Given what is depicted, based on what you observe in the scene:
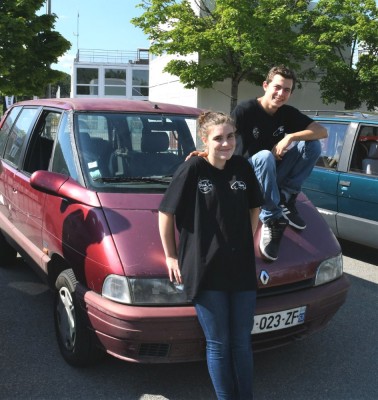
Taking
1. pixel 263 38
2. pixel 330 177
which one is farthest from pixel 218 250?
pixel 263 38

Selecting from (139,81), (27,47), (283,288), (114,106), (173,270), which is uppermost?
(139,81)

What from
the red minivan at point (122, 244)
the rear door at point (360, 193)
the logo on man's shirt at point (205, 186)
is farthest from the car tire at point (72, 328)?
the rear door at point (360, 193)

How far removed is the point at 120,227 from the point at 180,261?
0.55 m

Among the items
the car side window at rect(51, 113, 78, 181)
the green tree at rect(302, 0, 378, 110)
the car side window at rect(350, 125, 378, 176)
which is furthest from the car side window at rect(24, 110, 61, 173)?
the green tree at rect(302, 0, 378, 110)

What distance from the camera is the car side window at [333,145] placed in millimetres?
6094

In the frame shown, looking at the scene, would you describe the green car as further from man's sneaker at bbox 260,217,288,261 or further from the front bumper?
the front bumper

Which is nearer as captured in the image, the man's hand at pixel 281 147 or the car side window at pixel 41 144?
the man's hand at pixel 281 147

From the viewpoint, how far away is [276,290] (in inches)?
114

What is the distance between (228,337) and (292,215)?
4.09 feet

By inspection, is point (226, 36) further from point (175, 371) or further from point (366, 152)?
point (175, 371)

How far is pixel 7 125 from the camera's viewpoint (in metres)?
5.14

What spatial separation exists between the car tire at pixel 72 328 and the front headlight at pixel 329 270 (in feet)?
→ 4.85

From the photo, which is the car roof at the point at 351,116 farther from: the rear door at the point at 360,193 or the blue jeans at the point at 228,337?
the blue jeans at the point at 228,337

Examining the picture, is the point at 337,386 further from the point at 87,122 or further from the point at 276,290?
the point at 87,122
